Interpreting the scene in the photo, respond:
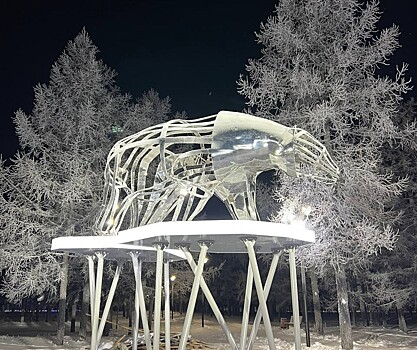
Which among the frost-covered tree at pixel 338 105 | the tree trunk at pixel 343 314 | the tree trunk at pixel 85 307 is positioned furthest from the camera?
the tree trunk at pixel 85 307

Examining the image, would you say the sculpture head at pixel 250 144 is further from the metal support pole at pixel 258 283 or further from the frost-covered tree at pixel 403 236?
the frost-covered tree at pixel 403 236

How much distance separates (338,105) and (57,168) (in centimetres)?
1072

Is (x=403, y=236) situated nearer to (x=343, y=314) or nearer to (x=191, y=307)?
(x=343, y=314)

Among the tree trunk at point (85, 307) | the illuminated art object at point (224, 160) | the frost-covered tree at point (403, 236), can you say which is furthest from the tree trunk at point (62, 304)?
the frost-covered tree at point (403, 236)

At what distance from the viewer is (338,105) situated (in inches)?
614

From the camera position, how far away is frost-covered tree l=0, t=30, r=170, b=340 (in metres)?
17.2

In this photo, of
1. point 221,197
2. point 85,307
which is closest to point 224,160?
point 221,197

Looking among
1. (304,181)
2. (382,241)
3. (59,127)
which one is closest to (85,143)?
(59,127)

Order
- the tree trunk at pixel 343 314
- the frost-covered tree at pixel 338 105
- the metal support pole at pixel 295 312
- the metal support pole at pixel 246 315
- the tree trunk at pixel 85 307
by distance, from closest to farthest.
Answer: the metal support pole at pixel 295 312 < the metal support pole at pixel 246 315 < the frost-covered tree at pixel 338 105 < the tree trunk at pixel 343 314 < the tree trunk at pixel 85 307

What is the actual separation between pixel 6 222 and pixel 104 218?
37.9ft

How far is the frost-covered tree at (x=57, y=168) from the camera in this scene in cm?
1720

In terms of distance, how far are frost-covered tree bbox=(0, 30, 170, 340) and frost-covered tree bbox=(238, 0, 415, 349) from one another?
6548 mm

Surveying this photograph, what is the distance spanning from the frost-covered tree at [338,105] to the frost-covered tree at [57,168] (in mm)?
6548

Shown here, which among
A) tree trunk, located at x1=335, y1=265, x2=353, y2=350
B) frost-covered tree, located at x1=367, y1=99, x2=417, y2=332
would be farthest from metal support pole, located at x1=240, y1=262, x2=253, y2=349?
frost-covered tree, located at x1=367, y1=99, x2=417, y2=332
